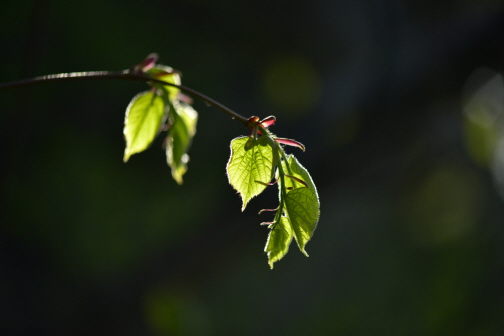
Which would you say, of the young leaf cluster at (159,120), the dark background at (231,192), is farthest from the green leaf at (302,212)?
the dark background at (231,192)

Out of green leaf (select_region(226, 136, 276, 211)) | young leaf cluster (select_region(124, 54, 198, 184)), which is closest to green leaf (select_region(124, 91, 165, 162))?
young leaf cluster (select_region(124, 54, 198, 184))

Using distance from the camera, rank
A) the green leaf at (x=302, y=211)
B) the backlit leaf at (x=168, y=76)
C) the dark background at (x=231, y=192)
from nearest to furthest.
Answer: the green leaf at (x=302, y=211) → the backlit leaf at (x=168, y=76) → the dark background at (x=231, y=192)

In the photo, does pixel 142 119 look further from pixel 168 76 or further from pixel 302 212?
pixel 302 212

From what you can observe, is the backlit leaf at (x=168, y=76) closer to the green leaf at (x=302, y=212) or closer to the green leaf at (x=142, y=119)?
the green leaf at (x=142, y=119)

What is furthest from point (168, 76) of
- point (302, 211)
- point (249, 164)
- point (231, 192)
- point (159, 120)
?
point (231, 192)

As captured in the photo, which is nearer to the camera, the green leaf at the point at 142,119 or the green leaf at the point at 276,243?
the green leaf at the point at 276,243

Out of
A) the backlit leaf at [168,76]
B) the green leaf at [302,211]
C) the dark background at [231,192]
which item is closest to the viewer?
the green leaf at [302,211]
